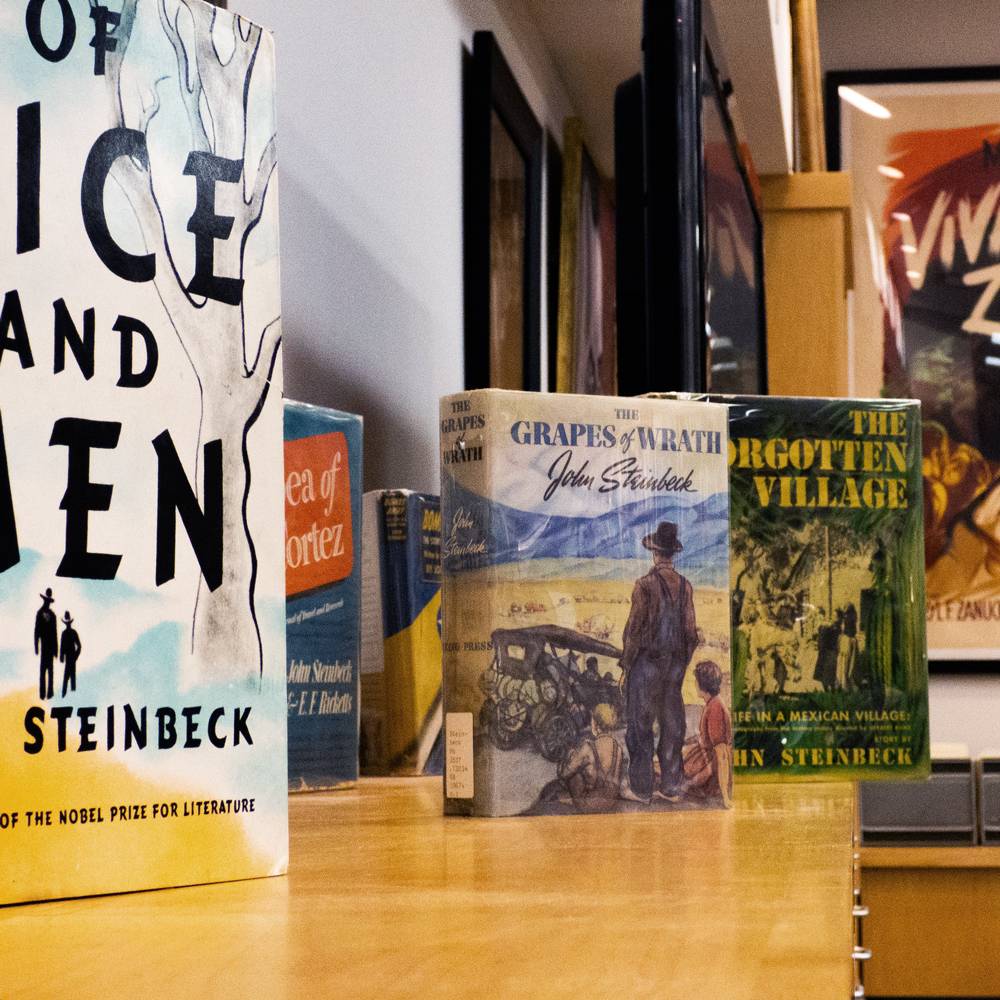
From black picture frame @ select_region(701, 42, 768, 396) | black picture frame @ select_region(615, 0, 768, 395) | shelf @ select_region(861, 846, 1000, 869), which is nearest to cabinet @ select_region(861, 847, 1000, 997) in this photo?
shelf @ select_region(861, 846, 1000, 869)

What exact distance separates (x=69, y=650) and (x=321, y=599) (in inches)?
16.2

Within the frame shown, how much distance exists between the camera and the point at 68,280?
429mm

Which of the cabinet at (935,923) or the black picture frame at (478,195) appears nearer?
the black picture frame at (478,195)

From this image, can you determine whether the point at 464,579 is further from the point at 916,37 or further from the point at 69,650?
the point at 916,37

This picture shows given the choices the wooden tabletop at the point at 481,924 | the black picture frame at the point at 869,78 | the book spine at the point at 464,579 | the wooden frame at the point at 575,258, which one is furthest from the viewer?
A: the black picture frame at the point at 869,78

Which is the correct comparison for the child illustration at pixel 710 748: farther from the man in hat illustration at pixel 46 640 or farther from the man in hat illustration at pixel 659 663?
the man in hat illustration at pixel 46 640

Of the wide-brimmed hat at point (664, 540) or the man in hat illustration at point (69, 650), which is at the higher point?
the wide-brimmed hat at point (664, 540)

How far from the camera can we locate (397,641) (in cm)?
99

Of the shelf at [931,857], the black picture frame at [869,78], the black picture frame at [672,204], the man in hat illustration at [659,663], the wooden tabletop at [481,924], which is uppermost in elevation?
the black picture frame at [869,78]

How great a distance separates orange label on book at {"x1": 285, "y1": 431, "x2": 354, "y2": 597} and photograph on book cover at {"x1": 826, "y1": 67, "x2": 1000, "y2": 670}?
2.78 m

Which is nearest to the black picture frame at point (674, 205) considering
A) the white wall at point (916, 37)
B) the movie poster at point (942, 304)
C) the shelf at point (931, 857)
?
the shelf at point (931, 857)

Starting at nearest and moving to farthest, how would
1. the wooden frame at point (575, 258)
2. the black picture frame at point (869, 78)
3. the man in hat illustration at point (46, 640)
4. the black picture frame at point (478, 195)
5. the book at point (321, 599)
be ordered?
1. the man in hat illustration at point (46, 640)
2. the book at point (321, 599)
3. the black picture frame at point (478, 195)
4. the wooden frame at point (575, 258)
5. the black picture frame at point (869, 78)

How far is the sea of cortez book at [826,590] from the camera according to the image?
827mm

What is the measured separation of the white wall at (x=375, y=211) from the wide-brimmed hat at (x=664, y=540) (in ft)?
1.28
